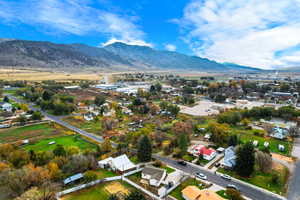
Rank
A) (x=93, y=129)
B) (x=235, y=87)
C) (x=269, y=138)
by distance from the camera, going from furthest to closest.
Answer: (x=235, y=87), (x=93, y=129), (x=269, y=138)

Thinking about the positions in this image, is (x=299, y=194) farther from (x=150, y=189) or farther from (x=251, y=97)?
(x=251, y=97)

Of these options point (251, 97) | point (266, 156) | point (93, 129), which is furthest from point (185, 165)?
point (251, 97)

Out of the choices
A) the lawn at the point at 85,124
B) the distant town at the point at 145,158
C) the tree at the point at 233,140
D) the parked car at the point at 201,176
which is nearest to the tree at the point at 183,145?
the distant town at the point at 145,158

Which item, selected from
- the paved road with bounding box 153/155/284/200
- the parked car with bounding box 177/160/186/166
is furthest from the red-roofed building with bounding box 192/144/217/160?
the parked car with bounding box 177/160/186/166

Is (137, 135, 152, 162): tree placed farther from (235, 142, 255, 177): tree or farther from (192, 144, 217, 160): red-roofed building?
(235, 142, 255, 177): tree

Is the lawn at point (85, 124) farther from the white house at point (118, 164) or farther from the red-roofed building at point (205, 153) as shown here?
the red-roofed building at point (205, 153)

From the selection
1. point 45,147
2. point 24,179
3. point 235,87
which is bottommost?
point 45,147

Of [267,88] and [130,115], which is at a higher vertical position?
[267,88]

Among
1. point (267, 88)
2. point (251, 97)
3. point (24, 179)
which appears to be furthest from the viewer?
point (267, 88)
